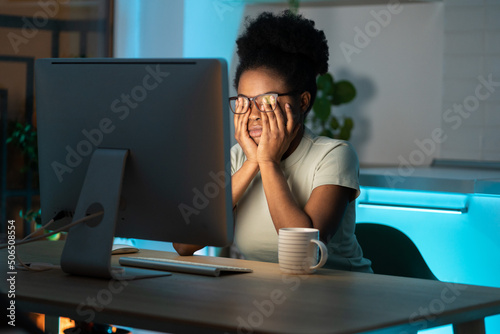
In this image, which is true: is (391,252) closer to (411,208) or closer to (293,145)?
(293,145)

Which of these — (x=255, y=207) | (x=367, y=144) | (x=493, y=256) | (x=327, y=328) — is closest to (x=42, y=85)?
(x=255, y=207)

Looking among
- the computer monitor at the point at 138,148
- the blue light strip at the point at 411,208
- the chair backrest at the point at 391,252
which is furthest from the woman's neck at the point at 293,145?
the blue light strip at the point at 411,208

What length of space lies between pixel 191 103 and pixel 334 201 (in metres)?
0.55

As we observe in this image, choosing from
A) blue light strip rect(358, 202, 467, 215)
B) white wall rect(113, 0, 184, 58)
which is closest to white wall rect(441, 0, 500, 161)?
blue light strip rect(358, 202, 467, 215)

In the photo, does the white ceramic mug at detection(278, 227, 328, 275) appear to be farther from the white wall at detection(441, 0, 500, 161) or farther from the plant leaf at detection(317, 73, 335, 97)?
the white wall at detection(441, 0, 500, 161)

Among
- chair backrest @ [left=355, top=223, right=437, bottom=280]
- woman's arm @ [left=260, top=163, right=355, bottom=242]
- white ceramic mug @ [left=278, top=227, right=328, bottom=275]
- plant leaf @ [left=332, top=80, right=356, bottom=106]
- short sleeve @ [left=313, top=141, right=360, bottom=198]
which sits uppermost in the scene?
plant leaf @ [left=332, top=80, right=356, bottom=106]

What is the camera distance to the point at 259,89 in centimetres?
182

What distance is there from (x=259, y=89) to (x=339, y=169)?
33 cm

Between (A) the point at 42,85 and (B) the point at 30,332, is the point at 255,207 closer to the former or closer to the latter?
(A) the point at 42,85

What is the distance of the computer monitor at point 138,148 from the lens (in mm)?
1244

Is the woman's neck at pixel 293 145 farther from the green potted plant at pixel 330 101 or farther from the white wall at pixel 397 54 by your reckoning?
the white wall at pixel 397 54

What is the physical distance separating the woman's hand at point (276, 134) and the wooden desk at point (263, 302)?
416mm

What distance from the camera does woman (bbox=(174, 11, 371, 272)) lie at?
166cm

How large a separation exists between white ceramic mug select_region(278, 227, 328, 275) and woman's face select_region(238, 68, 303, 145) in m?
0.49
